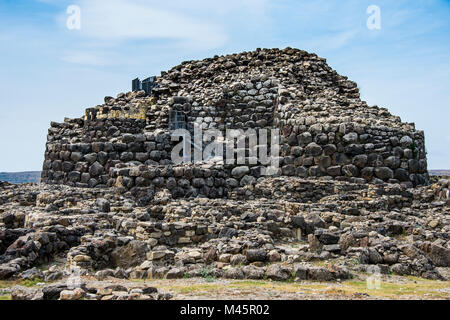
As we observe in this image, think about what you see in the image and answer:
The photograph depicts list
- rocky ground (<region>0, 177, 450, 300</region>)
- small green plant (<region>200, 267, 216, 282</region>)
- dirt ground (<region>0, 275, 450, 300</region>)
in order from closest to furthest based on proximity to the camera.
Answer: dirt ground (<region>0, 275, 450, 300</region>)
rocky ground (<region>0, 177, 450, 300</region>)
small green plant (<region>200, 267, 216, 282</region>)

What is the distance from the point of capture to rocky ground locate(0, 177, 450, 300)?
21.1ft

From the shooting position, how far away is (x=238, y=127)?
63.6 feet

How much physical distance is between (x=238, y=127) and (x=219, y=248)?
36.3ft

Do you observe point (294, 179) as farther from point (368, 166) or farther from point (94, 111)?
point (94, 111)

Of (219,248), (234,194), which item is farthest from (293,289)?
(234,194)

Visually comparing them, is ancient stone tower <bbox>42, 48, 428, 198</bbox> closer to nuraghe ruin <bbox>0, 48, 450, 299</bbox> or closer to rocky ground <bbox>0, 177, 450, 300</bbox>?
nuraghe ruin <bbox>0, 48, 450, 299</bbox>

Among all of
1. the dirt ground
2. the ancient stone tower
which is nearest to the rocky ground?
the dirt ground

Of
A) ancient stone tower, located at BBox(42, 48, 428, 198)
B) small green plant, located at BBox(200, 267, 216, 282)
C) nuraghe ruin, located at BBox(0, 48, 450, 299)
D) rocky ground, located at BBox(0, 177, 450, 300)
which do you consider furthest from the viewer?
ancient stone tower, located at BBox(42, 48, 428, 198)

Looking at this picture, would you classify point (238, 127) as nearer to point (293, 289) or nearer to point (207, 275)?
point (207, 275)

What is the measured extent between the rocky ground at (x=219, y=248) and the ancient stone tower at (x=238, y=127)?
6.84 feet

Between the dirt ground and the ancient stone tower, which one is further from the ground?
the ancient stone tower

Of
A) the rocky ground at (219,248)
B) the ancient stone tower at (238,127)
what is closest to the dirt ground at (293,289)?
the rocky ground at (219,248)

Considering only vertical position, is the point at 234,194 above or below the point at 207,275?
above

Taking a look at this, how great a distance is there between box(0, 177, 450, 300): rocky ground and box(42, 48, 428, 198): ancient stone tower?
209 cm
